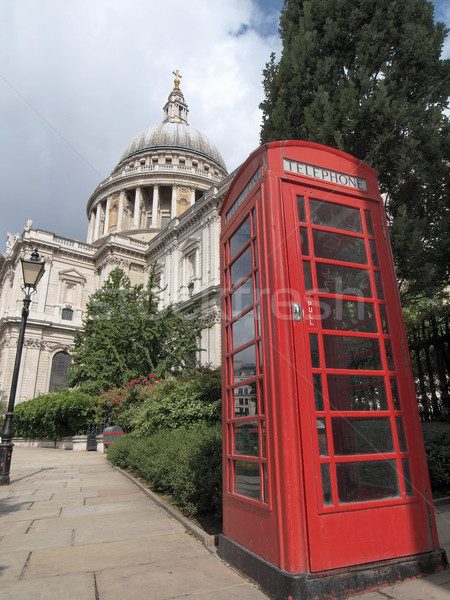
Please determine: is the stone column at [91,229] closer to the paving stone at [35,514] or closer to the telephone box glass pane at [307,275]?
the paving stone at [35,514]

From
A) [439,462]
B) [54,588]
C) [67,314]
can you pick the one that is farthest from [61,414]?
[67,314]

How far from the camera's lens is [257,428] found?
321 cm

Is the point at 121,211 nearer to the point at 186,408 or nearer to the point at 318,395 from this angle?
the point at 186,408

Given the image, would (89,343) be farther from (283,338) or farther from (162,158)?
(162,158)

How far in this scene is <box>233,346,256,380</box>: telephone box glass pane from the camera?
3402 millimetres

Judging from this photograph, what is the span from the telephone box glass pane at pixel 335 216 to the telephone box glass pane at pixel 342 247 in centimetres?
8

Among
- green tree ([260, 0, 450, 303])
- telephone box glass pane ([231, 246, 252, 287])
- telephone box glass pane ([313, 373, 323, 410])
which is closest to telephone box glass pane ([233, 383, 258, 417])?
telephone box glass pane ([313, 373, 323, 410])

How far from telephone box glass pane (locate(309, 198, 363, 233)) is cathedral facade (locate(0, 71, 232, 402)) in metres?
18.1

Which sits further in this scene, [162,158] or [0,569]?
[162,158]

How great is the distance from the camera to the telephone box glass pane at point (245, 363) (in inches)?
134

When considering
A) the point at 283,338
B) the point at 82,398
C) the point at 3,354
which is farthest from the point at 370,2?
the point at 3,354

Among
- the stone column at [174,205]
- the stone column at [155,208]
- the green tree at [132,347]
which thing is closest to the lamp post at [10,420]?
the green tree at [132,347]

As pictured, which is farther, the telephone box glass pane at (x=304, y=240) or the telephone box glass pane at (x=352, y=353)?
the telephone box glass pane at (x=304, y=240)

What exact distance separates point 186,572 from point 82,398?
16.7m
